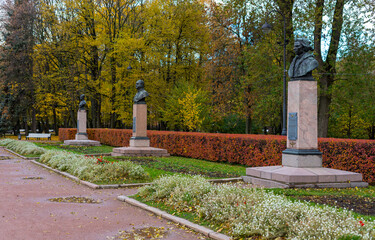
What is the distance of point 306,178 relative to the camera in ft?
30.8

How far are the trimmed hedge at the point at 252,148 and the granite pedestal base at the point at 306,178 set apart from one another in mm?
1305

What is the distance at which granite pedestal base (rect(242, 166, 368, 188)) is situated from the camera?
9323 mm

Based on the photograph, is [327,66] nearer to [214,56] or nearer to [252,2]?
[252,2]

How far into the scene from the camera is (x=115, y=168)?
1139 centimetres

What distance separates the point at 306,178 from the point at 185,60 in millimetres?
27864

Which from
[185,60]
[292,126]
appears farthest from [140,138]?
[185,60]

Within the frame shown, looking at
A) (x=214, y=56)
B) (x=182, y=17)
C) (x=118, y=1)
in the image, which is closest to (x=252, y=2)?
(x=214, y=56)

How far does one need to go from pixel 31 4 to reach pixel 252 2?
26.5m

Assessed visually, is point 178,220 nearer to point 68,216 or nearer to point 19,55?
point 68,216

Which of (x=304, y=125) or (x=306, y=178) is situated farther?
(x=304, y=125)

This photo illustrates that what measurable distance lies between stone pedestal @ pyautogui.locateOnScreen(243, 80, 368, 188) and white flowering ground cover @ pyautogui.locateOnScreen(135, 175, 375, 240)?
127 inches

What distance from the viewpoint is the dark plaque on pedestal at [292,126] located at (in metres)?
10.4

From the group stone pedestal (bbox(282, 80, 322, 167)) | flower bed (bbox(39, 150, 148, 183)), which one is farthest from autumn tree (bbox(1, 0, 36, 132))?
stone pedestal (bbox(282, 80, 322, 167))

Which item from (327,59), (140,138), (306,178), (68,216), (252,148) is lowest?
(68,216)
